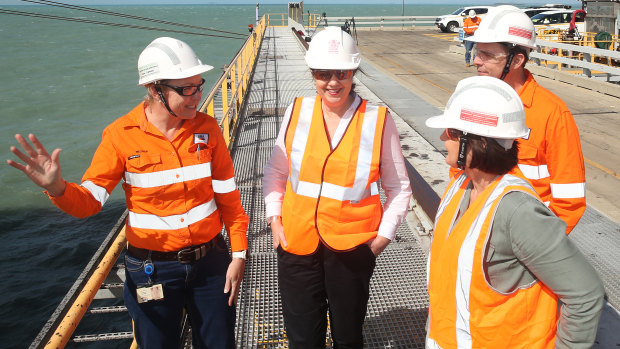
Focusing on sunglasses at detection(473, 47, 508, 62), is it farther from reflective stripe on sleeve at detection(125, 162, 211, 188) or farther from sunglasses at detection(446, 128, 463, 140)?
reflective stripe on sleeve at detection(125, 162, 211, 188)

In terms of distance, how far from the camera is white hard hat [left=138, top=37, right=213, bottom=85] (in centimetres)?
234

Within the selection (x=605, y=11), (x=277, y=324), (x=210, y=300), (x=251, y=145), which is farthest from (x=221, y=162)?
(x=605, y=11)

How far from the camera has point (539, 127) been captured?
8.52ft

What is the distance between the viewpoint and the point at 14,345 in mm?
9375

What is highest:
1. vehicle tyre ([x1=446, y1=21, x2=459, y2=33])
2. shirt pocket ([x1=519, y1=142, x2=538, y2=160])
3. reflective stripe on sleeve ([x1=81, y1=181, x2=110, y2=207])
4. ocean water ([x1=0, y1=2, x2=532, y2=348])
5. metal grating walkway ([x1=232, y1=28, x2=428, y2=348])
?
vehicle tyre ([x1=446, y1=21, x2=459, y2=33])

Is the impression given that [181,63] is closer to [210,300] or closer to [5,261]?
[210,300]

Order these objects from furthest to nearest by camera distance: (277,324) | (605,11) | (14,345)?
1. (605,11)
2. (14,345)
3. (277,324)

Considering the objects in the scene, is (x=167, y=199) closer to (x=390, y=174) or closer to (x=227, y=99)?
(x=390, y=174)

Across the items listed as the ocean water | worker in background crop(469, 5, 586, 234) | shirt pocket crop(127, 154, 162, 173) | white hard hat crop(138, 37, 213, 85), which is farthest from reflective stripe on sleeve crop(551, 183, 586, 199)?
the ocean water

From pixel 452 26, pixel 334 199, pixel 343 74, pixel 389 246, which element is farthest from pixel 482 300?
pixel 452 26

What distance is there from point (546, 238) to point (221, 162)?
5.53ft

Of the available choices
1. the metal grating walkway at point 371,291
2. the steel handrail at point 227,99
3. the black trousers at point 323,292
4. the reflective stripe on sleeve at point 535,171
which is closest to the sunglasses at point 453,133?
the black trousers at point 323,292

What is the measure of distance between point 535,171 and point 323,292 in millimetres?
1392

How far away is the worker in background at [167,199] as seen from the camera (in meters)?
2.35
